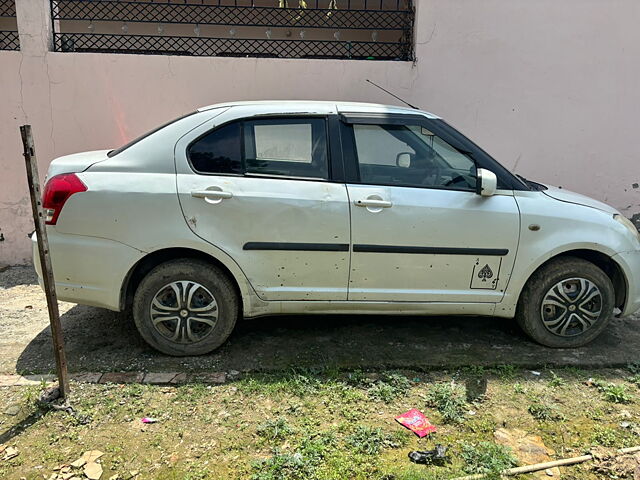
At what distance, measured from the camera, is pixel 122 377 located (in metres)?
3.21

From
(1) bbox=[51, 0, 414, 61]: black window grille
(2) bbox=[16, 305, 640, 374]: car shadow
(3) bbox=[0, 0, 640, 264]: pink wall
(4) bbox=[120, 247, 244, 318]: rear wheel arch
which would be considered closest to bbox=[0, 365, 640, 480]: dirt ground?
(2) bbox=[16, 305, 640, 374]: car shadow

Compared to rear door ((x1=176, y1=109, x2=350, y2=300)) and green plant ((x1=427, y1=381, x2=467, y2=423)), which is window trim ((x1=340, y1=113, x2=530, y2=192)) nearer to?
rear door ((x1=176, y1=109, x2=350, y2=300))

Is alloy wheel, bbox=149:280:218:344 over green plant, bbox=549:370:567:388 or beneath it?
over

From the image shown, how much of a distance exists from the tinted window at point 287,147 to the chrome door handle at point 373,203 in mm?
298

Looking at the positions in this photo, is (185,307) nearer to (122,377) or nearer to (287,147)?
(122,377)

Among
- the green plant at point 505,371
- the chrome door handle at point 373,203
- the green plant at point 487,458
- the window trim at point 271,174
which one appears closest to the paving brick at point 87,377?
the window trim at point 271,174

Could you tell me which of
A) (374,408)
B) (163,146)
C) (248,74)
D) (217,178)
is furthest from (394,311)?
(248,74)

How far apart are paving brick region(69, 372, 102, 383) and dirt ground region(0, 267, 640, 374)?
0.22ft

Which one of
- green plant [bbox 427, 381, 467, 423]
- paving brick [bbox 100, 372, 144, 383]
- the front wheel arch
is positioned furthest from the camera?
the front wheel arch

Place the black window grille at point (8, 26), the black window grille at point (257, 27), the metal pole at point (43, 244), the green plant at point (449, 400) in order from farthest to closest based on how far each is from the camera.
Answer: the black window grille at point (8, 26) < the black window grille at point (257, 27) < the green plant at point (449, 400) < the metal pole at point (43, 244)

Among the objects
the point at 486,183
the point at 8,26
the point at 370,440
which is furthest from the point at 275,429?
the point at 8,26

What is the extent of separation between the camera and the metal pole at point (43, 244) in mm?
2582

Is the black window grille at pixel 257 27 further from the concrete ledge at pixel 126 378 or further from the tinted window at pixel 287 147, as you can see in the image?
the concrete ledge at pixel 126 378

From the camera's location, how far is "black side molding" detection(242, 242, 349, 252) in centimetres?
332
